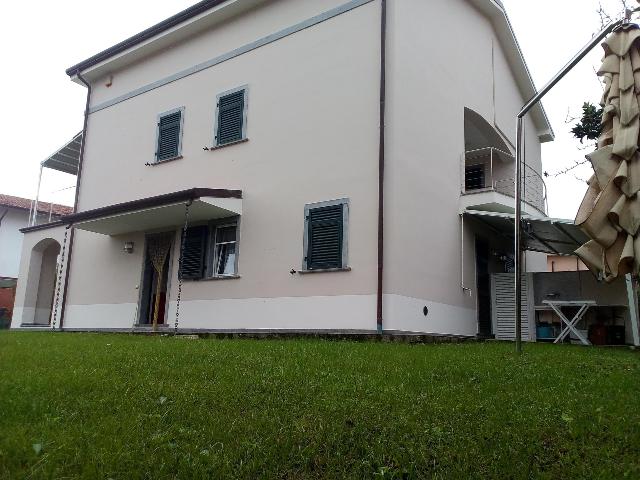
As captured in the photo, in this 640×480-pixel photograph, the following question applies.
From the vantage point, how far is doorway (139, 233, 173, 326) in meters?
12.8

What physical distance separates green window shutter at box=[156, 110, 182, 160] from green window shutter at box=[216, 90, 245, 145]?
130 cm

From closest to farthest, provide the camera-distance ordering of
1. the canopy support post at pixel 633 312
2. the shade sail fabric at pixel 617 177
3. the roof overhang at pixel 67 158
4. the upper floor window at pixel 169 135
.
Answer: the shade sail fabric at pixel 617 177, the canopy support post at pixel 633 312, the upper floor window at pixel 169 135, the roof overhang at pixel 67 158

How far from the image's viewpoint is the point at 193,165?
42.4ft

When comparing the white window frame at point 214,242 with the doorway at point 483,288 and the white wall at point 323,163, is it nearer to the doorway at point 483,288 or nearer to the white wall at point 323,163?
the white wall at point 323,163

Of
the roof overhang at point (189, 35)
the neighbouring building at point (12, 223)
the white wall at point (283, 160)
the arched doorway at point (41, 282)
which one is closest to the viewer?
the white wall at point (283, 160)

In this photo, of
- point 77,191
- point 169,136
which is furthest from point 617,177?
point 77,191

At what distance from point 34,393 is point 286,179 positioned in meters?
7.53

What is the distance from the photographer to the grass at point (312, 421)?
3.03 metres

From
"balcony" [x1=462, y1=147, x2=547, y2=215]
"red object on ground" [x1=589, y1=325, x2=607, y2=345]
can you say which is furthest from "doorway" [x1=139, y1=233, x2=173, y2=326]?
"red object on ground" [x1=589, y1=325, x2=607, y2=345]

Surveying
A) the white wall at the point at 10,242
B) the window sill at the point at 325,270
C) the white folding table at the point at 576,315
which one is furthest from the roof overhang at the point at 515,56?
the white wall at the point at 10,242

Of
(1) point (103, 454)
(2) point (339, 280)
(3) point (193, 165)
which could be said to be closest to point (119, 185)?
(3) point (193, 165)

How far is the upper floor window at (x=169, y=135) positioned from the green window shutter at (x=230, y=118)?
1.25 meters

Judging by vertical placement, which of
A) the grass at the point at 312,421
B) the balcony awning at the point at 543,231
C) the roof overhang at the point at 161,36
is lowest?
the grass at the point at 312,421

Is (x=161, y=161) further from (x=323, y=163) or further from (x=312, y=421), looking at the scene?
(x=312, y=421)
